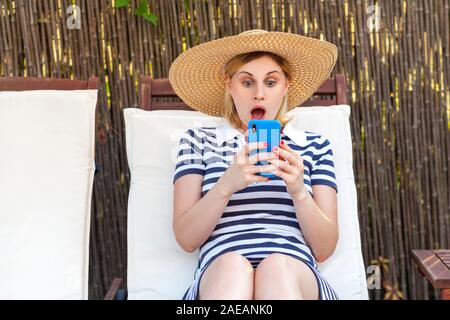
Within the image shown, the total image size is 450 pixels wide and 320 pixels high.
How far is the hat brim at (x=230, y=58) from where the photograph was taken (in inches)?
85.0

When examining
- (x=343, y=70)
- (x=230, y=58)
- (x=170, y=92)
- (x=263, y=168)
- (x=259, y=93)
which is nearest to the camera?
(x=263, y=168)

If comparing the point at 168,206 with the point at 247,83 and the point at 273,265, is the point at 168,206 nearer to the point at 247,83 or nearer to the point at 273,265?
the point at 247,83

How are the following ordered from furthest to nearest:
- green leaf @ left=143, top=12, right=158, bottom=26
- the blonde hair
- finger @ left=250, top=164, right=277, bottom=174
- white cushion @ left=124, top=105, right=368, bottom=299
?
1. green leaf @ left=143, top=12, right=158, bottom=26
2. white cushion @ left=124, top=105, right=368, bottom=299
3. the blonde hair
4. finger @ left=250, top=164, right=277, bottom=174

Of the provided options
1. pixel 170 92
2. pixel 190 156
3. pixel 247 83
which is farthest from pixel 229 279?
pixel 170 92

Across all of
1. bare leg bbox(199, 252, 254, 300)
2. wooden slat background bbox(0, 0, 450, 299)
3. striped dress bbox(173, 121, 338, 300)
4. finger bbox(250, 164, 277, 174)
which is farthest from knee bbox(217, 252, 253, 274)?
wooden slat background bbox(0, 0, 450, 299)

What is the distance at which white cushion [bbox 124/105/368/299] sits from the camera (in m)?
2.25

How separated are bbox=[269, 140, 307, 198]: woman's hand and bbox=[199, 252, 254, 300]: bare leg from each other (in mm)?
245

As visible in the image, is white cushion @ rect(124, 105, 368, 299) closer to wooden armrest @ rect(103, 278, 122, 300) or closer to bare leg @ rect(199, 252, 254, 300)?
wooden armrest @ rect(103, 278, 122, 300)

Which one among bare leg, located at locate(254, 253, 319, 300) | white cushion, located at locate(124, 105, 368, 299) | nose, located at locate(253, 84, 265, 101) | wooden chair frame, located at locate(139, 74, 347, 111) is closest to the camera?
bare leg, located at locate(254, 253, 319, 300)

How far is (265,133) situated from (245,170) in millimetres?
116

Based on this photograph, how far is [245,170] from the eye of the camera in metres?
1.88

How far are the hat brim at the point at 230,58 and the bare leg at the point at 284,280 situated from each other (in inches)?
28.0
